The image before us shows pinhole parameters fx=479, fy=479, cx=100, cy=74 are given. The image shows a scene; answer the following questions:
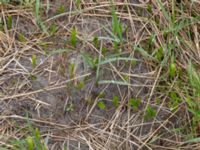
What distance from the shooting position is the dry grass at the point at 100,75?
7.93 ft

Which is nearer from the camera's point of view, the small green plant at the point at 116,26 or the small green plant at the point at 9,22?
the small green plant at the point at 116,26

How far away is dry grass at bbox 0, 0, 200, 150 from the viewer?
2.42 metres

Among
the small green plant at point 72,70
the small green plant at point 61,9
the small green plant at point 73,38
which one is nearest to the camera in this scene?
the small green plant at point 72,70

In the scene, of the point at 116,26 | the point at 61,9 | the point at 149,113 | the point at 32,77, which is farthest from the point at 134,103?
the point at 61,9

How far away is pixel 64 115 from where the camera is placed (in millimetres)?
2463

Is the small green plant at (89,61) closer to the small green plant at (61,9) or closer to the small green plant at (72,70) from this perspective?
the small green plant at (72,70)

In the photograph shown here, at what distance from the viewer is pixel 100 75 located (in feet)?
8.42

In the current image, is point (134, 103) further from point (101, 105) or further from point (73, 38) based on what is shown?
A: point (73, 38)

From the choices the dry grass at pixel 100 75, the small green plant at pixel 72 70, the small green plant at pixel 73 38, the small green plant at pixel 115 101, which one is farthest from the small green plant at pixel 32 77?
the small green plant at pixel 115 101

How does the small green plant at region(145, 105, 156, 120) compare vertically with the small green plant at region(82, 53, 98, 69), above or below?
below

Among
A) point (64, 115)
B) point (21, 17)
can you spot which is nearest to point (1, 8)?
point (21, 17)

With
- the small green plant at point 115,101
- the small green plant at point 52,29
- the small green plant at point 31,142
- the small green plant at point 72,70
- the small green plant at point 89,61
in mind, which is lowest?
the small green plant at point 31,142

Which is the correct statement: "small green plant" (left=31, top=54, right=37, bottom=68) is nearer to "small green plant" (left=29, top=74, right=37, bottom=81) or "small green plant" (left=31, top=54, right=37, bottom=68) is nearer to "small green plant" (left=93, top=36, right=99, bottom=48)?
"small green plant" (left=29, top=74, right=37, bottom=81)

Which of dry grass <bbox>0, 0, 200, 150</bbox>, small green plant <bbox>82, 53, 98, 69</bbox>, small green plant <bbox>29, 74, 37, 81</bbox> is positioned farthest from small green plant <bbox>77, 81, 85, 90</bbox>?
small green plant <bbox>29, 74, 37, 81</bbox>
